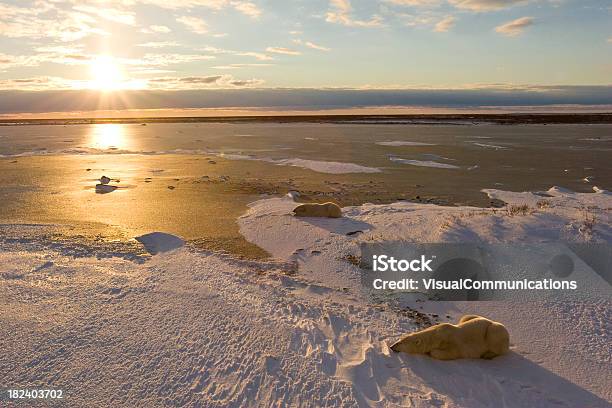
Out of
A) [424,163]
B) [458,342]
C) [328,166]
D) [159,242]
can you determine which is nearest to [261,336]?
[458,342]

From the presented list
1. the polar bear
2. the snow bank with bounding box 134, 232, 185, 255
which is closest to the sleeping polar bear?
the snow bank with bounding box 134, 232, 185, 255

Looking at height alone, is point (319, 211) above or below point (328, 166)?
above

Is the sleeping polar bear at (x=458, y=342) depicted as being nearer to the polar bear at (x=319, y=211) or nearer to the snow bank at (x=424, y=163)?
the polar bear at (x=319, y=211)

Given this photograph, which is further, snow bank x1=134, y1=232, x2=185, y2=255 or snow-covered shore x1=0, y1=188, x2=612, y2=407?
snow bank x1=134, y1=232, x2=185, y2=255

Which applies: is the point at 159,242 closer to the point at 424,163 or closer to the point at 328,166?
the point at 328,166

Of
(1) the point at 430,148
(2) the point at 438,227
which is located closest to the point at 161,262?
(2) the point at 438,227

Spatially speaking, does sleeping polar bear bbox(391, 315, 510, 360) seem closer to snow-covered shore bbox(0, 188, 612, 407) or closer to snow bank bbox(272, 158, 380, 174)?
snow-covered shore bbox(0, 188, 612, 407)
